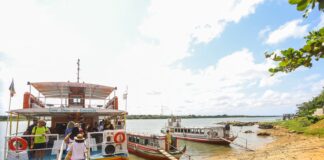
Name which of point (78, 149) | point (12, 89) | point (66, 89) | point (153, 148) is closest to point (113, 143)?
point (78, 149)

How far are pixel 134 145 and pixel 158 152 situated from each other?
5031mm

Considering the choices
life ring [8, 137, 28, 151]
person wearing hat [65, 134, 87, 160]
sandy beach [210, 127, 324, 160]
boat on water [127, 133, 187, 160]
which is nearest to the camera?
person wearing hat [65, 134, 87, 160]

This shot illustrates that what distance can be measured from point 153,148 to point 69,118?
9.94 m

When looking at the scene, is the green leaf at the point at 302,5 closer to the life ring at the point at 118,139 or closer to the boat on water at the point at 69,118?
the boat on water at the point at 69,118

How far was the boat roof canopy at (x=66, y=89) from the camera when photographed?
14.6m

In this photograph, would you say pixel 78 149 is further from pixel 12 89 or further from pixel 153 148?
pixel 153 148

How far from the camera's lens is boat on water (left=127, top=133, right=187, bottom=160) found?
2291cm

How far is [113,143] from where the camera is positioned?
11625 mm

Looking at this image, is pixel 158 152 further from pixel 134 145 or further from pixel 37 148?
pixel 37 148

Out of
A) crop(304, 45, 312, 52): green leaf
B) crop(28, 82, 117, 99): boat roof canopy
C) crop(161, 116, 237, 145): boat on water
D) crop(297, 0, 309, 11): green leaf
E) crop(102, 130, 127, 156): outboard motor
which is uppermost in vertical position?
crop(28, 82, 117, 99): boat roof canopy

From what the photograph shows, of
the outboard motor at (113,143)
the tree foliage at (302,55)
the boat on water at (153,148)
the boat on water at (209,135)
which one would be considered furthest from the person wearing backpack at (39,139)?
the boat on water at (209,135)

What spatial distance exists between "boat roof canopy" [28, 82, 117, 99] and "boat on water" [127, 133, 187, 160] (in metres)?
7.56

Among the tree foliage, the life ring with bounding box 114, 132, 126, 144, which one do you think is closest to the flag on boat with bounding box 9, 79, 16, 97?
the life ring with bounding box 114, 132, 126, 144

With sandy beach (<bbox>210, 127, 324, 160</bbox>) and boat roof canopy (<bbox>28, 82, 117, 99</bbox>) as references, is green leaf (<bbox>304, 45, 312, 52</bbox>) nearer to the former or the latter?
boat roof canopy (<bbox>28, 82, 117, 99</bbox>)
